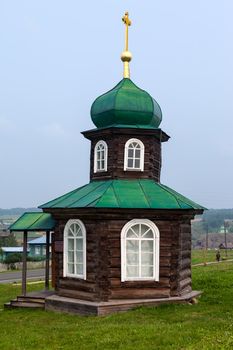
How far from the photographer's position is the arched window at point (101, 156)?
16719mm

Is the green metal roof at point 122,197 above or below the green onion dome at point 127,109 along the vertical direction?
below

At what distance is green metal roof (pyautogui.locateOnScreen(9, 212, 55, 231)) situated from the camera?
16.7 meters

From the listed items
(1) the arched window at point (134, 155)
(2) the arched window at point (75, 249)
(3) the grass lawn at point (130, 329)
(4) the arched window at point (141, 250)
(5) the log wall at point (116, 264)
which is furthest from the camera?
(1) the arched window at point (134, 155)

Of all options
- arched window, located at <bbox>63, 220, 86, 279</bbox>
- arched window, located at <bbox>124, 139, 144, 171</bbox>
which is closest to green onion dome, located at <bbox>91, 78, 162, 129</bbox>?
arched window, located at <bbox>124, 139, 144, 171</bbox>

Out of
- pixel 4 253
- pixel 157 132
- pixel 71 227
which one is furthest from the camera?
pixel 4 253

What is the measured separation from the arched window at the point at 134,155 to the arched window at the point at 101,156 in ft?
2.56

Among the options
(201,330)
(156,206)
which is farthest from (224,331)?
(156,206)

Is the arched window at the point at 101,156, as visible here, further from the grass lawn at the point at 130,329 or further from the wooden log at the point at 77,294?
the grass lawn at the point at 130,329

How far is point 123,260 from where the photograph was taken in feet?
48.0

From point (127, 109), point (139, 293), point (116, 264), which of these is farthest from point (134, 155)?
point (139, 293)

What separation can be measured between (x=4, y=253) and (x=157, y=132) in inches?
1990

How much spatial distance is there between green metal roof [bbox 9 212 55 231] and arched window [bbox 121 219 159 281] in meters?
3.28

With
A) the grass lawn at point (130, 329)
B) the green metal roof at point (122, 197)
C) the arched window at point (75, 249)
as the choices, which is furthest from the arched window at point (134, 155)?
the grass lawn at point (130, 329)

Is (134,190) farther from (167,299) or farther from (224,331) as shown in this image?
(224,331)
